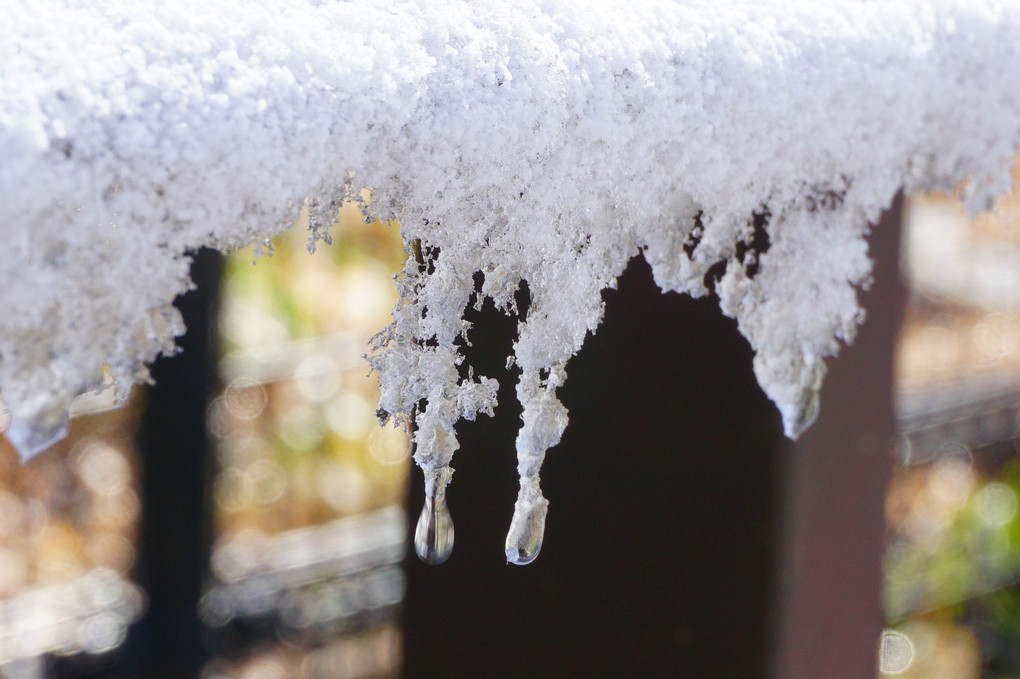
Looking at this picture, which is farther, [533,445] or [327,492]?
[327,492]

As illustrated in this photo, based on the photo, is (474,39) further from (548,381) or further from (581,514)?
(581,514)

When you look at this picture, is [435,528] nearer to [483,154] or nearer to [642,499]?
[483,154]

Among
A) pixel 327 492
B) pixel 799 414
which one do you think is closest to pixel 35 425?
pixel 799 414

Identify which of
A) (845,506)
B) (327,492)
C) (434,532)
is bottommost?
(327,492)

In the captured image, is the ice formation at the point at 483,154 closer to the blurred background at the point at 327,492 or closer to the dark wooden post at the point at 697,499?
the dark wooden post at the point at 697,499

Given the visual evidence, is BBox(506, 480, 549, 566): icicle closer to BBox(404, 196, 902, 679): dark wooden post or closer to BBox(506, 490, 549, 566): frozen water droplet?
BBox(506, 490, 549, 566): frozen water droplet

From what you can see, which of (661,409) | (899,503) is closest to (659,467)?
(661,409)

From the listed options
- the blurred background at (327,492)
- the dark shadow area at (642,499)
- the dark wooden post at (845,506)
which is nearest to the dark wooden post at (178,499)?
the blurred background at (327,492)
